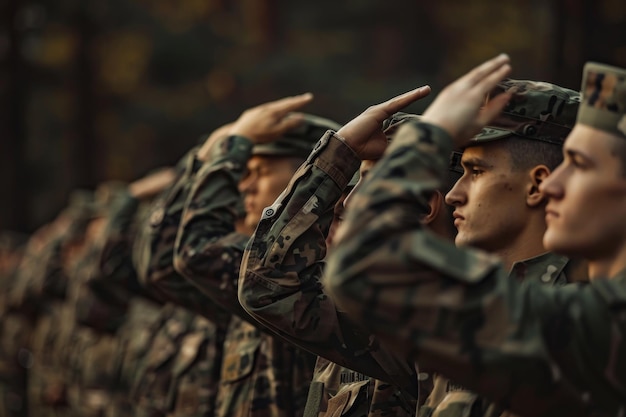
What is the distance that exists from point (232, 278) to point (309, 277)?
1.10m

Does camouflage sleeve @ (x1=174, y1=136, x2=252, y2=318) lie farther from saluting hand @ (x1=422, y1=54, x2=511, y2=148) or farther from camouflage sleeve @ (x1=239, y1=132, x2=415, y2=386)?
saluting hand @ (x1=422, y1=54, x2=511, y2=148)

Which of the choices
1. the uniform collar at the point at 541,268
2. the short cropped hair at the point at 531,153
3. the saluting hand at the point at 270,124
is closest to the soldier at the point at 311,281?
the short cropped hair at the point at 531,153

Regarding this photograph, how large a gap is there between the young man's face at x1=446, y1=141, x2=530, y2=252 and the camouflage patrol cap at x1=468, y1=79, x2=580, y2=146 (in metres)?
0.07

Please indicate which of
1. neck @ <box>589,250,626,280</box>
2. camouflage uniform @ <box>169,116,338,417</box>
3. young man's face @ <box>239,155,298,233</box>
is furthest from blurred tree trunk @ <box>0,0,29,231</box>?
neck @ <box>589,250,626,280</box>

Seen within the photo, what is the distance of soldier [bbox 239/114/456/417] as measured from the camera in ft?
15.7

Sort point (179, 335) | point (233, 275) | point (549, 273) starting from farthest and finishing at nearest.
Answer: point (179, 335), point (233, 275), point (549, 273)

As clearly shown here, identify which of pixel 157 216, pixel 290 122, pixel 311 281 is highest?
pixel 311 281

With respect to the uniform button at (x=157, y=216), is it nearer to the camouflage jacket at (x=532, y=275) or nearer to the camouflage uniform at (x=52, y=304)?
the camouflage jacket at (x=532, y=275)

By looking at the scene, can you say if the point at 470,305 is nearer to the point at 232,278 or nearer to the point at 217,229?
the point at 232,278

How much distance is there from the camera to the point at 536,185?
4391mm

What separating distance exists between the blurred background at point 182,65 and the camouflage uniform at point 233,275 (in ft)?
15.3

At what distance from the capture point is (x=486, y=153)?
4488 mm

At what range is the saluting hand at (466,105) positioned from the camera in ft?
11.5

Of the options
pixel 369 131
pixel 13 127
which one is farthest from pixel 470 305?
pixel 13 127
